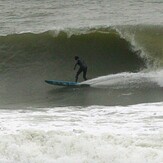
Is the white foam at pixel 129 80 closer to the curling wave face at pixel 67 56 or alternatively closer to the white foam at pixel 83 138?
the curling wave face at pixel 67 56

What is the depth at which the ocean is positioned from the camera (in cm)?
814

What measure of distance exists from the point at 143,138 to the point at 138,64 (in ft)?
33.4

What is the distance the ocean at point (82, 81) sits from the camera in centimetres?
814

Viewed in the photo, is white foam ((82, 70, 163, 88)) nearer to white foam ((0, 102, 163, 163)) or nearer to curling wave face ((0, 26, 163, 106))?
curling wave face ((0, 26, 163, 106))

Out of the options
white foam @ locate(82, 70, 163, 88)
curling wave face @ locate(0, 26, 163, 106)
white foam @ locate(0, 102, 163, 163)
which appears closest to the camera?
white foam @ locate(0, 102, 163, 163)

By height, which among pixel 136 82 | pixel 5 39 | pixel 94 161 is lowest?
pixel 94 161

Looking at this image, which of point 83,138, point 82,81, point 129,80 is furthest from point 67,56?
point 83,138

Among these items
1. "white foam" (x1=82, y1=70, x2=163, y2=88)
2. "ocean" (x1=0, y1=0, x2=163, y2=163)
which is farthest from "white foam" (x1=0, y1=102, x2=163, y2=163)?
"white foam" (x1=82, y1=70, x2=163, y2=88)

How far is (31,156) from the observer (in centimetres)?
794

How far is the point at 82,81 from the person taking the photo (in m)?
17.2

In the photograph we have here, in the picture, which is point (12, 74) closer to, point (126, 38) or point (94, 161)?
point (126, 38)

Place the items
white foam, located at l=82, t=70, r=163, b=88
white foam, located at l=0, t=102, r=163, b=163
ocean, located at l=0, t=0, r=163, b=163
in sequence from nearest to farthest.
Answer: white foam, located at l=0, t=102, r=163, b=163 < ocean, located at l=0, t=0, r=163, b=163 < white foam, located at l=82, t=70, r=163, b=88

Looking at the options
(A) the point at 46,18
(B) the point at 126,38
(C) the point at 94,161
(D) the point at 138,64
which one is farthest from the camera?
(A) the point at 46,18

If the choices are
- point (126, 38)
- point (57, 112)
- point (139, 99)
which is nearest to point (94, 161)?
point (57, 112)
